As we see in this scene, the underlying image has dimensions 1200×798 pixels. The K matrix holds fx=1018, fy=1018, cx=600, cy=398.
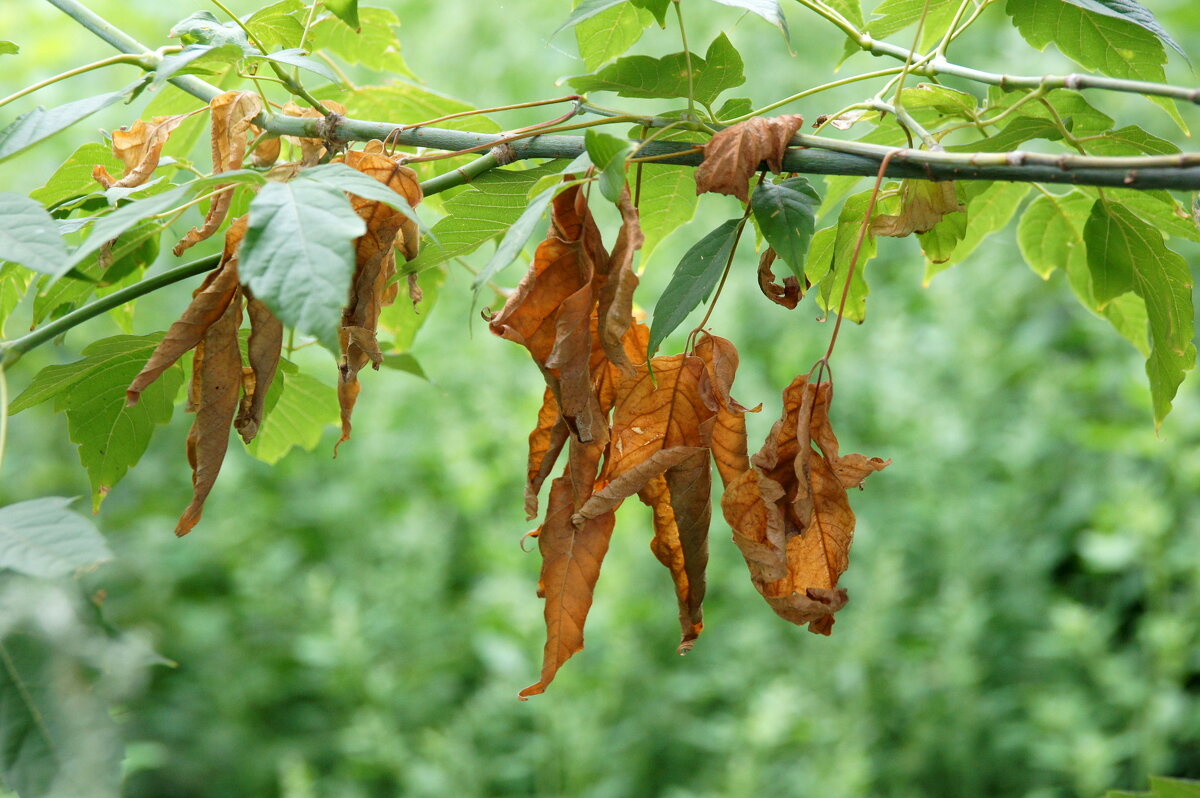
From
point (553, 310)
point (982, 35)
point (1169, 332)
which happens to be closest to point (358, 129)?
point (553, 310)

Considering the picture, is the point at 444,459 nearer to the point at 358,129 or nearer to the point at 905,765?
the point at 905,765

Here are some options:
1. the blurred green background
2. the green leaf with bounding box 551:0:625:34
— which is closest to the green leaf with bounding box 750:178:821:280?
the green leaf with bounding box 551:0:625:34

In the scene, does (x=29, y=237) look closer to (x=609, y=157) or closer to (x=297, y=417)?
(x=609, y=157)

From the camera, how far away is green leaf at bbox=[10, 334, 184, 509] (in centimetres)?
55

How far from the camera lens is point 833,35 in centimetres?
310

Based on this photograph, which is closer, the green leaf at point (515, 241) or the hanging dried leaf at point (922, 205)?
the green leaf at point (515, 241)

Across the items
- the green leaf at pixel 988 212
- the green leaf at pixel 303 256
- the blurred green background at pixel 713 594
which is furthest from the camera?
the blurred green background at pixel 713 594

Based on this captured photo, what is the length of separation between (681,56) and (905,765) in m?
1.40

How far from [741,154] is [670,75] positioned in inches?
3.8

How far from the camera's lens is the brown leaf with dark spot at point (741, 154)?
458mm

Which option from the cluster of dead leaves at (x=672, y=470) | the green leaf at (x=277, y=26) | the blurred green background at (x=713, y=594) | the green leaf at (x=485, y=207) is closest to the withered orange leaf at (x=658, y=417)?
the cluster of dead leaves at (x=672, y=470)

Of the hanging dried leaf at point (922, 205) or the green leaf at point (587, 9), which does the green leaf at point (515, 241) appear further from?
the hanging dried leaf at point (922, 205)

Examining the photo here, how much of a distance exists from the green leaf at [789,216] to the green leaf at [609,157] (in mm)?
100

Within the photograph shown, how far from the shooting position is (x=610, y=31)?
64 centimetres
